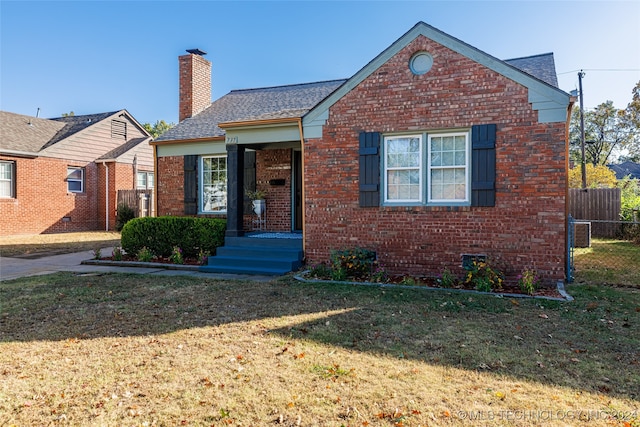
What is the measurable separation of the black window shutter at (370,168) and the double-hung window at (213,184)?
505 cm

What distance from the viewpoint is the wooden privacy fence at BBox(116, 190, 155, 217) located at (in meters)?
19.7

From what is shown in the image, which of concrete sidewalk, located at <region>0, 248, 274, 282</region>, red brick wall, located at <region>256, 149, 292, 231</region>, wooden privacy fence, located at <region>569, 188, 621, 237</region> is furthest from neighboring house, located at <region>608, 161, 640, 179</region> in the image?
concrete sidewalk, located at <region>0, 248, 274, 282</region>

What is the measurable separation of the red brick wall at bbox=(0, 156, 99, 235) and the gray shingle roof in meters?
19.6

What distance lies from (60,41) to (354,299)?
17.3m

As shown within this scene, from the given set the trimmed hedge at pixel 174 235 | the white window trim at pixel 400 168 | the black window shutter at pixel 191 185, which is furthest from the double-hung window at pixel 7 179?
the white window trim at pixel 400 168

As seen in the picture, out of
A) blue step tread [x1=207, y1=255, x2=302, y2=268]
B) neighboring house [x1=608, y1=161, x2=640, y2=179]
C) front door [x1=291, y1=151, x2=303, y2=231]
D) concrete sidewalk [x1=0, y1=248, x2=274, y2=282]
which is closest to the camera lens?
concrete sidewalk [x1=0, y1=248, x2=274, y2=282]

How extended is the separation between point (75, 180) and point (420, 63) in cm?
1876

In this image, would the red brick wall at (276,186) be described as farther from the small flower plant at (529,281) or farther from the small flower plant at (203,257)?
the small flower plant at (529,281)

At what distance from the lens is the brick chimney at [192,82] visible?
1373 centimetres

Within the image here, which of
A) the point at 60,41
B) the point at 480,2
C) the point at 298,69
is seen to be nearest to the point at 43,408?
the point at 480,2

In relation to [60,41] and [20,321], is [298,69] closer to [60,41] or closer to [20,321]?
[60,41]

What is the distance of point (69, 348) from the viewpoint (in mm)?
4355

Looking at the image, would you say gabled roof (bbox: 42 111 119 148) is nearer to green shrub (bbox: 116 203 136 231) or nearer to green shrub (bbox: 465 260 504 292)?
green shrub (bbox: 116 203 136 231)

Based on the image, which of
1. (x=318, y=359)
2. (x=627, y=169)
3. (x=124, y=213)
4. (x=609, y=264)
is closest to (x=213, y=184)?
(x=318, y=359)
